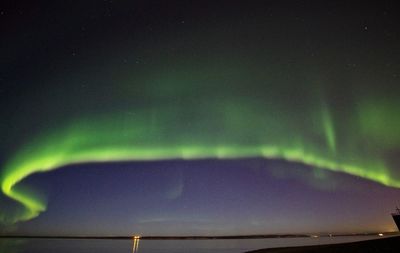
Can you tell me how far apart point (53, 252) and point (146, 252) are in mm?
19618

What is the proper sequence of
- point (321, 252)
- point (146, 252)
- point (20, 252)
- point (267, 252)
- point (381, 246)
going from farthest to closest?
point (146, 252), point (20, 252), point (267, 252), point (321, 252), point (381, 246)

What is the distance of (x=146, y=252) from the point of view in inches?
2562

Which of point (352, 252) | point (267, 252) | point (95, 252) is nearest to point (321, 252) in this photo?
point (352, 252)

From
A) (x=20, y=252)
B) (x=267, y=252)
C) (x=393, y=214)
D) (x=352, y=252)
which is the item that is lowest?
(x=352, y=252)

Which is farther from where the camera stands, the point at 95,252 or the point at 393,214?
the point at 95,252

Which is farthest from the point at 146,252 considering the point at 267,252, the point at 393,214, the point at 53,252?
the point at 393,214

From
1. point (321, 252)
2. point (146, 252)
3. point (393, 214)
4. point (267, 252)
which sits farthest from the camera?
point (146, 252)

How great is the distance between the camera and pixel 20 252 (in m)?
59.7

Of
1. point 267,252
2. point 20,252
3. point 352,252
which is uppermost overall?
point 20,252

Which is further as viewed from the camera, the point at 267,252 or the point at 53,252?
the point at 53,252

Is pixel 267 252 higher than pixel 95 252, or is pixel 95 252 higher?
pixel 95 252

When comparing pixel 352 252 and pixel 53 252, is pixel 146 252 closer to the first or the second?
pixel 53 252

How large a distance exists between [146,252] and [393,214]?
47362mm

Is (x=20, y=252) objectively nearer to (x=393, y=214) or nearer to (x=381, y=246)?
(x=381, y=246)
